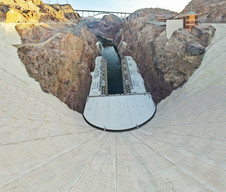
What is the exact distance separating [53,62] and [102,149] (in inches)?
Answer: 668

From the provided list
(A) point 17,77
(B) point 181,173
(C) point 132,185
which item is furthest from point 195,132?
(A) point 17,77

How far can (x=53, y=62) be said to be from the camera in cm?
2200

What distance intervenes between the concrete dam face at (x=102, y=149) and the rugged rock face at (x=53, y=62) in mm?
1677

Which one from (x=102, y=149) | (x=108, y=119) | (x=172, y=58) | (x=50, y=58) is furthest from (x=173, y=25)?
(x=102, y=149)

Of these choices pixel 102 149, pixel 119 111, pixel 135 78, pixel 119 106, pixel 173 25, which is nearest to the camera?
pixel 102 149

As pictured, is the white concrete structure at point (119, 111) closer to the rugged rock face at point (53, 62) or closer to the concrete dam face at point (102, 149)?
the concrete dam face at point (102, 149)

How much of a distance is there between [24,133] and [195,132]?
15518 millimetres

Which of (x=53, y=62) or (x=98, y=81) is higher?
→ (x=98, y=81)

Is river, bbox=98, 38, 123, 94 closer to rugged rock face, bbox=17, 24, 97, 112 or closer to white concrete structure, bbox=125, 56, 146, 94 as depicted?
white concrete structure, bbox=125, 56, 146, 94

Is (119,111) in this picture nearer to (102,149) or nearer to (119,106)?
(119,106)

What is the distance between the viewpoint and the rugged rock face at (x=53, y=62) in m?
19.4

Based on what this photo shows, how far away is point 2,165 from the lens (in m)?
8.20

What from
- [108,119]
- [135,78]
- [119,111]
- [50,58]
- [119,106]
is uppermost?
[135,78]

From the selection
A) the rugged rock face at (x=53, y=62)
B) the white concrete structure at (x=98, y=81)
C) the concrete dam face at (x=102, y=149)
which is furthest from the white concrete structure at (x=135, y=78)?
the concrete dam face at (x=102, y=149)
